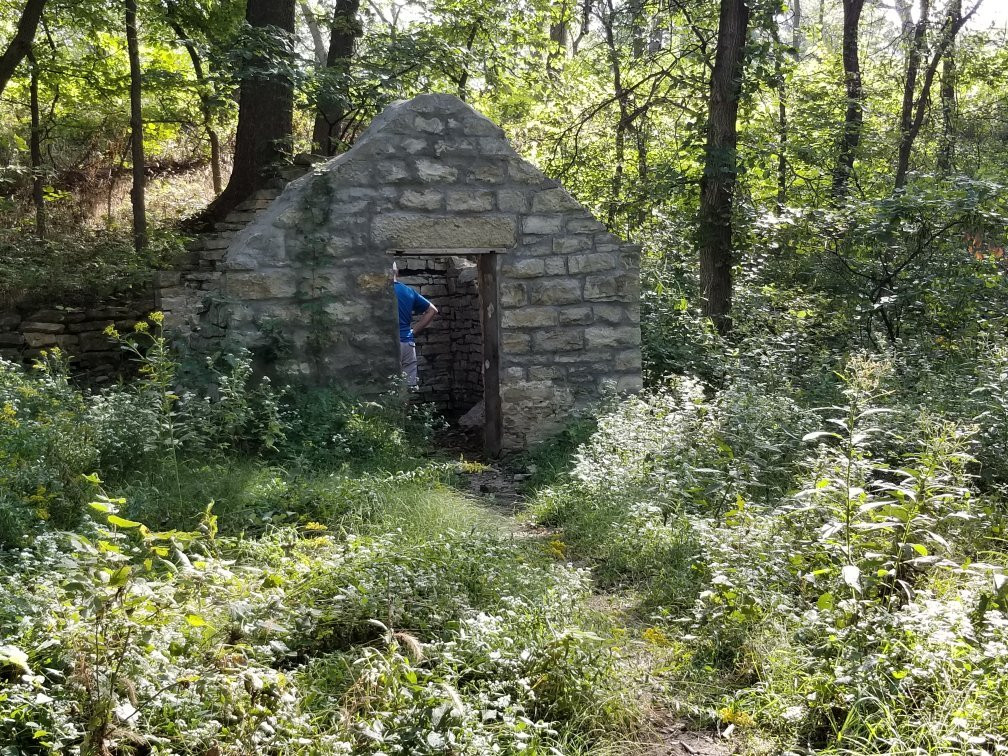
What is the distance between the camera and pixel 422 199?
6934mm

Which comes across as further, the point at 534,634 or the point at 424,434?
the point at 424,434

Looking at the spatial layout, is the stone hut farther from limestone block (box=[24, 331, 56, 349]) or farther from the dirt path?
limestone block (box=[24, 331, 56, 349])

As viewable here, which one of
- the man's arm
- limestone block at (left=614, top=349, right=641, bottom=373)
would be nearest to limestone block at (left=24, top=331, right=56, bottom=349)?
the man's arm

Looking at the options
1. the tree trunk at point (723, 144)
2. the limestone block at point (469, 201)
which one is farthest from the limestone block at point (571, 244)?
the tree trunk at point (723, 144)

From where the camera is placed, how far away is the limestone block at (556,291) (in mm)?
7367

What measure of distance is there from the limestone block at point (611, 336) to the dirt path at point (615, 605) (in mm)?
1384

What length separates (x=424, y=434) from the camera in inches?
273

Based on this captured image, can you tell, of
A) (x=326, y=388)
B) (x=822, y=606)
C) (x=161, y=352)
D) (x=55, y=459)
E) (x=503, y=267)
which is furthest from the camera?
(x=503, y=267)

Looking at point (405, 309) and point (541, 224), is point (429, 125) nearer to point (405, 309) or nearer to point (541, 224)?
point (541, 224)

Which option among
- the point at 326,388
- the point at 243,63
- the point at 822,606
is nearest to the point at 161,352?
the point at 326,388

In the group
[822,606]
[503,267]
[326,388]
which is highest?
[503,267]

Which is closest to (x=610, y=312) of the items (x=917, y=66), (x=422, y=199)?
(x=422, y=199)

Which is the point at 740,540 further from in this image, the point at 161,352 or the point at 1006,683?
the point at 161,352

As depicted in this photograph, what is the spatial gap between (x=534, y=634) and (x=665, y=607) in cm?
93
